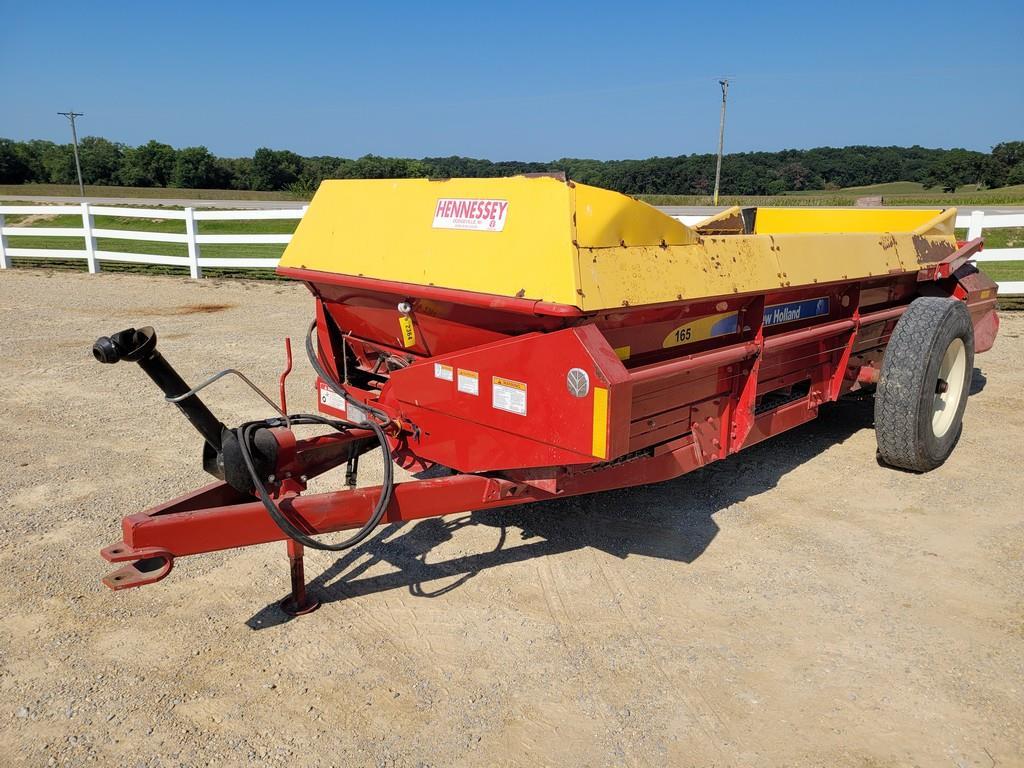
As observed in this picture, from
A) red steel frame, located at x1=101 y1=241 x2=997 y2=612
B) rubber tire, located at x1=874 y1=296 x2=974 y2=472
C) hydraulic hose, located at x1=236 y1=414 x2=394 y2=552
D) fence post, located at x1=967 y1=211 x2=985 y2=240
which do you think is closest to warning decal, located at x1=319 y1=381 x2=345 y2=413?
red steel frame, located at x1=101 y1=241 x2=997 y2=612

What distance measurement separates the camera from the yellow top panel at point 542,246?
2.70 m

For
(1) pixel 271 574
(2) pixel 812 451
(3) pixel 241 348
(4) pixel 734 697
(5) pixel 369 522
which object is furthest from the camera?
(3) pixel 241 348

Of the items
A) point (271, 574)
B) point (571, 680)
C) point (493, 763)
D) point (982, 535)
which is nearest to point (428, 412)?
point (271, 574)

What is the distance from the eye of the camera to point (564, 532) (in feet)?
12.2

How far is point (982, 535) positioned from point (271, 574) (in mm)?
3293

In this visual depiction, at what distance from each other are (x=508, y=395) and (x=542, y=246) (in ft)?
1.89

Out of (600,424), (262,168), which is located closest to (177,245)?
(600,424)

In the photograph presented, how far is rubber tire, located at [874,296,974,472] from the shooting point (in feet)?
13.7

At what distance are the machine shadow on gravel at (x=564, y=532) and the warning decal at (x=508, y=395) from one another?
0.83 m

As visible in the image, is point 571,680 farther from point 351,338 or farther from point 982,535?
point 982,535

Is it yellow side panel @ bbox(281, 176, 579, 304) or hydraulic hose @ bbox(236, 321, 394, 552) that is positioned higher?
yellow side panel @ bbox(281, 176, 579, 304)

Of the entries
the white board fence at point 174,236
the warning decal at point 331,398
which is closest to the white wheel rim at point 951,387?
the warning decal at point 331,398

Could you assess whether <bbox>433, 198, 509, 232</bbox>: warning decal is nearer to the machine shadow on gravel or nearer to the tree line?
the machine shadow on gravel

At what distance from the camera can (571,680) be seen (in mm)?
2611
